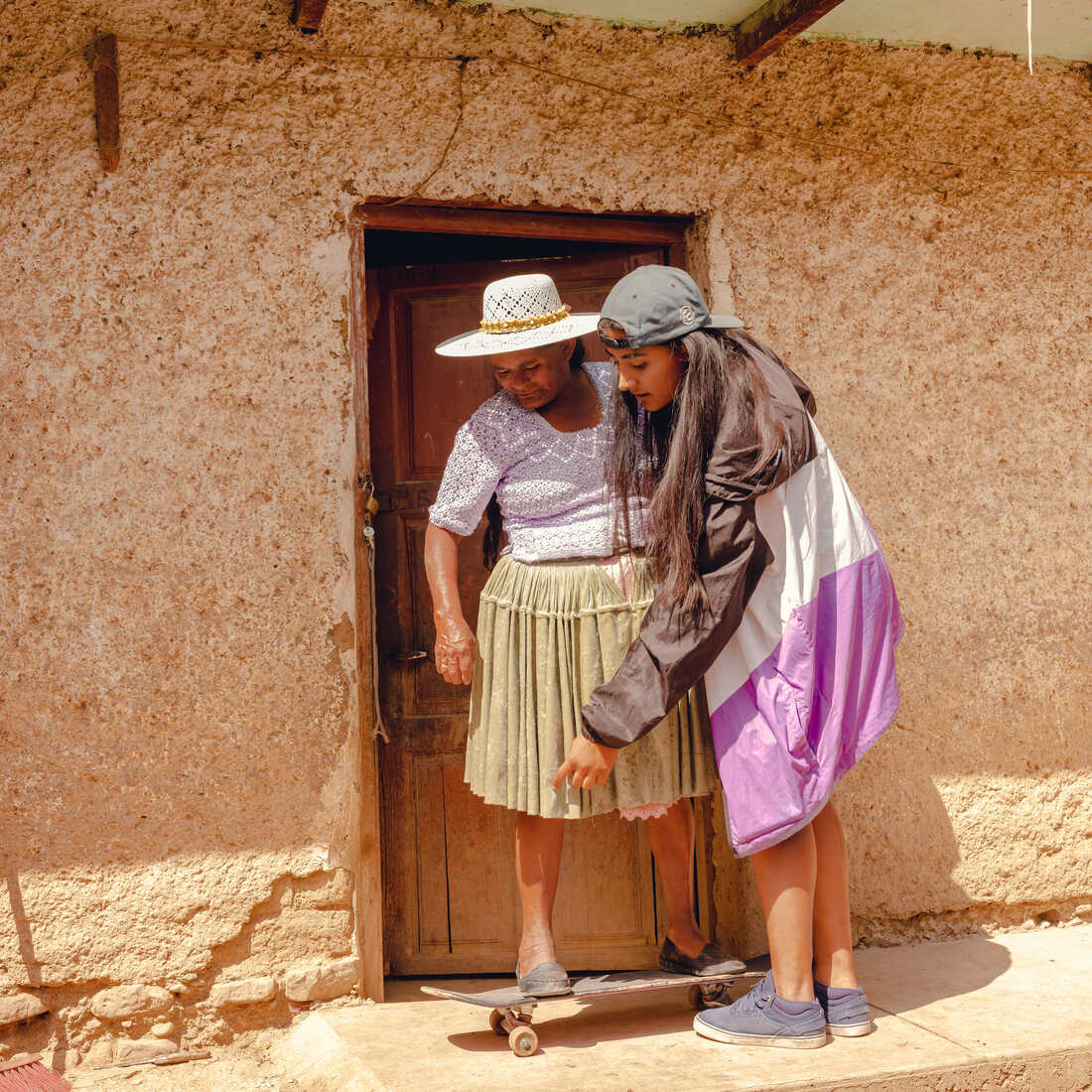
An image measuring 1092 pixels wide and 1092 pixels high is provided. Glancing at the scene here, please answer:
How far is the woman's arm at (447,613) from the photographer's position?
291 centimetres

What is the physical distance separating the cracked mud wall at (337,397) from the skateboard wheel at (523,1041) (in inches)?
27.3

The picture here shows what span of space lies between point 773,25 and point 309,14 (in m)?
1.30

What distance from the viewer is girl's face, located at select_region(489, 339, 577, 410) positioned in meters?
2.86

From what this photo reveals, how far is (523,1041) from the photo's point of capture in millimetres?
2686

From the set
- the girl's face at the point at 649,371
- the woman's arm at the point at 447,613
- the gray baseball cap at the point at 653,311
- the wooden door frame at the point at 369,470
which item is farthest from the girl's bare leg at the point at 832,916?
the gray baseball cap at the point at 653,311

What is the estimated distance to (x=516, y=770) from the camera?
2820 millimetres

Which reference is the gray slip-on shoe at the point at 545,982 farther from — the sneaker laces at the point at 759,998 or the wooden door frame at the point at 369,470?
the wooden door frame at the point at 369,470

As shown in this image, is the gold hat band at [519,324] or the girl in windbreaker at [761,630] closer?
the girl in windbreaker at [761,630]


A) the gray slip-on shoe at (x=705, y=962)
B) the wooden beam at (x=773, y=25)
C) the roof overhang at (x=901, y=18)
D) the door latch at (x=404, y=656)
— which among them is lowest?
the gray slip-on shoe at (x=705, y=962)

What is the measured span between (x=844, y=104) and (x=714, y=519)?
72.8 inches

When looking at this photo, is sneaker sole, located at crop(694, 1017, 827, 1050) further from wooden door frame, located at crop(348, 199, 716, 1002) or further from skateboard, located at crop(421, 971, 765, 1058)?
wooden door frame, located at crop(348, 199, 716, 1002)

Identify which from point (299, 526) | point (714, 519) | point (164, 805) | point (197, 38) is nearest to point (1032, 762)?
point (714, 519)

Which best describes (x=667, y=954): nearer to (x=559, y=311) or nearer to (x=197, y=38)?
(x=559, y=311)

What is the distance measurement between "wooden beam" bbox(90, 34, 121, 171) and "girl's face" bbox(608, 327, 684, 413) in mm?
1501
